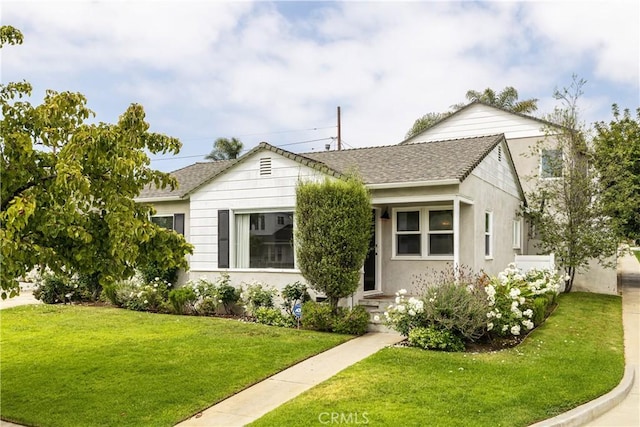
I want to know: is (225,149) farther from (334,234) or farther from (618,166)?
(334,234)

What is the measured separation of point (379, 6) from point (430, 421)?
27.3 ft

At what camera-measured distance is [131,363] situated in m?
8.09

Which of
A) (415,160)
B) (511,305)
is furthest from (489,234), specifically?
(511,305)

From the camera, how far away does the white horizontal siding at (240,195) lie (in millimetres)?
12359

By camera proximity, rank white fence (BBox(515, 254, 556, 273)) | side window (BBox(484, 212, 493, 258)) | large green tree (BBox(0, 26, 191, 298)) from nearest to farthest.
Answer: large green tree (BBox(0, 26, 191, 298)) → side window (BBox(484, 212, 493, 258)) → white fence (BBox(515, 254, 556, 273))

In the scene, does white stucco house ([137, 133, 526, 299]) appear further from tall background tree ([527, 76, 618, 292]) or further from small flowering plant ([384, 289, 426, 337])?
tall background tree ([527, 76, 618, 292])

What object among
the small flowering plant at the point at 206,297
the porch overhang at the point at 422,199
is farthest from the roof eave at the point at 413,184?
the small flowering plant at the point at 206,297

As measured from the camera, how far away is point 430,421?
5504 mm

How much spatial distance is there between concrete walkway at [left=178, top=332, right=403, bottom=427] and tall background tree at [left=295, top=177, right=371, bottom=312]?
138cm

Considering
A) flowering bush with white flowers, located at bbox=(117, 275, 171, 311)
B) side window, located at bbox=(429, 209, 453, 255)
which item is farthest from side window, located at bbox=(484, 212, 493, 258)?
flowering bush with white flowers, located at bbox=(117, 275, 171, 311)

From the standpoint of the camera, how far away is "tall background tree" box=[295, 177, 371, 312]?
1036cm

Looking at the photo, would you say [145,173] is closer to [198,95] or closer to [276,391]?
[276,391]

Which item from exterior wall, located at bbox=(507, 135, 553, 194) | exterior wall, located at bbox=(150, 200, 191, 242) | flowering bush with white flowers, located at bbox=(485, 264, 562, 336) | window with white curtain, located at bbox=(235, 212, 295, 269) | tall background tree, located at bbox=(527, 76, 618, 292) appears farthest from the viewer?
exterior wall, located at bbox=(507, 135, 553, 194)

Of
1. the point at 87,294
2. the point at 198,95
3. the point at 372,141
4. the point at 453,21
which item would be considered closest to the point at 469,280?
the point at 453,21
